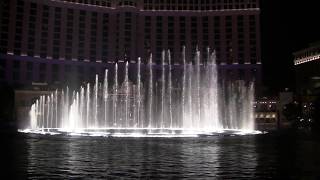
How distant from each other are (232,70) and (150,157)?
104148 millimetres

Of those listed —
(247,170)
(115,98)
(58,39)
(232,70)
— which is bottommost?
(247,170)

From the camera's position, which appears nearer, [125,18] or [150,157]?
[150,157]

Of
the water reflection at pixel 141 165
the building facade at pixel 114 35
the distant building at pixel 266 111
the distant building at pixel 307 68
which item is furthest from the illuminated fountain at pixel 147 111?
the water reflection at pixel 141 165

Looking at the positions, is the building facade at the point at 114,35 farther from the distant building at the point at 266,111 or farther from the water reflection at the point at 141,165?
the water reflection at the point at 141,165

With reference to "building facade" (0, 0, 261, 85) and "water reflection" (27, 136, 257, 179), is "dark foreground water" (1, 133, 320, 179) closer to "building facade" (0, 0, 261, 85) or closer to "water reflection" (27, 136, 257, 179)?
"water reflection" (27, 136, 257, 179)

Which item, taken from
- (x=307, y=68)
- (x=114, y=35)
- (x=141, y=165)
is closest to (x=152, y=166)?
(x=141, y=165)

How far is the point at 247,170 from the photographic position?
12.5 metres

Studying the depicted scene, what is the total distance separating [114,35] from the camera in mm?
114062

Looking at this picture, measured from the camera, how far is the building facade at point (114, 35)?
10250cm

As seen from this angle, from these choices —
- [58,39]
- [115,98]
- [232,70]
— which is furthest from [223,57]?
[115,98]

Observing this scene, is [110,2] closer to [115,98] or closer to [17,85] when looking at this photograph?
[17,85]

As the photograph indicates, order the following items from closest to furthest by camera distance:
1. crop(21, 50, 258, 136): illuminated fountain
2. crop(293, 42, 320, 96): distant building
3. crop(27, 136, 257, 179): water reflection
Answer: crop(27, 136, 257, 179): water reflection < crop(21, 50, 258, 136): illuminated fountain < crop(293, 42, 320, 96): distant building

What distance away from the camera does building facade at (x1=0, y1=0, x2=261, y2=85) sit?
10250 centimetres

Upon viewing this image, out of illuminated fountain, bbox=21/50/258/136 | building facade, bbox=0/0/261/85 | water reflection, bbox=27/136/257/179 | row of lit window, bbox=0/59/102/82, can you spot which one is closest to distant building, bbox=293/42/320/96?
building facade, bbox=0/0/261/85
